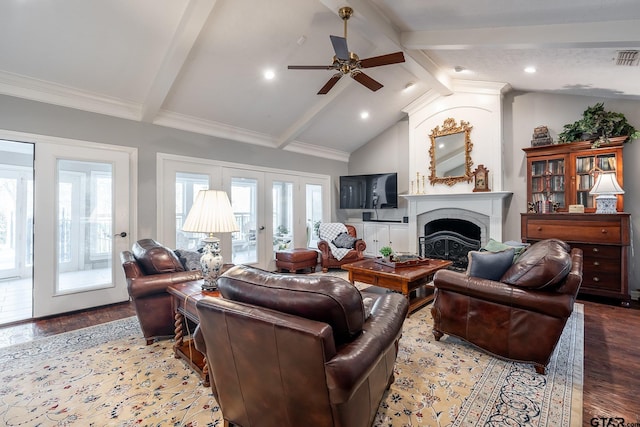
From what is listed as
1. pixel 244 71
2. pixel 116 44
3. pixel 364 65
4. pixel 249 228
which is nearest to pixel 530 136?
pixel 364 65

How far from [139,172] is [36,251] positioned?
4.78ft

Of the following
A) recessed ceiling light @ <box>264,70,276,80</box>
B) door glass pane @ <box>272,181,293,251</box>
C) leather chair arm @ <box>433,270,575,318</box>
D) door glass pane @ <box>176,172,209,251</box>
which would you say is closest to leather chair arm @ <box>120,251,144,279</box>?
door glass pane @ <box>176,172,209,251</box>

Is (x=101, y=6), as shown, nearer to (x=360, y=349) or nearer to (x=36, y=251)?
(x=36, y=251)

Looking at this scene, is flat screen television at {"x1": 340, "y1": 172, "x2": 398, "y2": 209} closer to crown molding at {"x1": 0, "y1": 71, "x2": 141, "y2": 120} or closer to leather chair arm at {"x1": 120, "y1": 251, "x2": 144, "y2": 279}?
crown molding at {"x1": 0, "y1": 71, "x2": 141, "y2": 120}

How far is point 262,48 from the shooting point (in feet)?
11.8

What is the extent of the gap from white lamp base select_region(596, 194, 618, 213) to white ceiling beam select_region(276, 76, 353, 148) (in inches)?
149

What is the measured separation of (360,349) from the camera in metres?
1.16

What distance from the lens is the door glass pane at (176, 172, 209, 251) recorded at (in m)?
4.52

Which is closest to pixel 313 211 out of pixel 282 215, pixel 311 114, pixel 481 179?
pixel 282 215

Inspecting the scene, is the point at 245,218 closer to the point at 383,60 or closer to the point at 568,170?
the point at 383,60

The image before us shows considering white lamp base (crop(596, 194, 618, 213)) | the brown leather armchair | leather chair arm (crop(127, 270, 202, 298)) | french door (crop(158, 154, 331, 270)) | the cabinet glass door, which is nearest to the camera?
leather chair arm (crop(127, 270, 202, 298))

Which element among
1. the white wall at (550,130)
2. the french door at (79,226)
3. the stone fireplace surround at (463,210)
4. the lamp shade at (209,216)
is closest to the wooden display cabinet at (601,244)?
the white wall at (550,130)

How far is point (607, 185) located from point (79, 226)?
6.61m

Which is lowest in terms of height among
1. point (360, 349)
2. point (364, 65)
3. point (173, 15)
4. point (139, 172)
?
point (360, 349)
